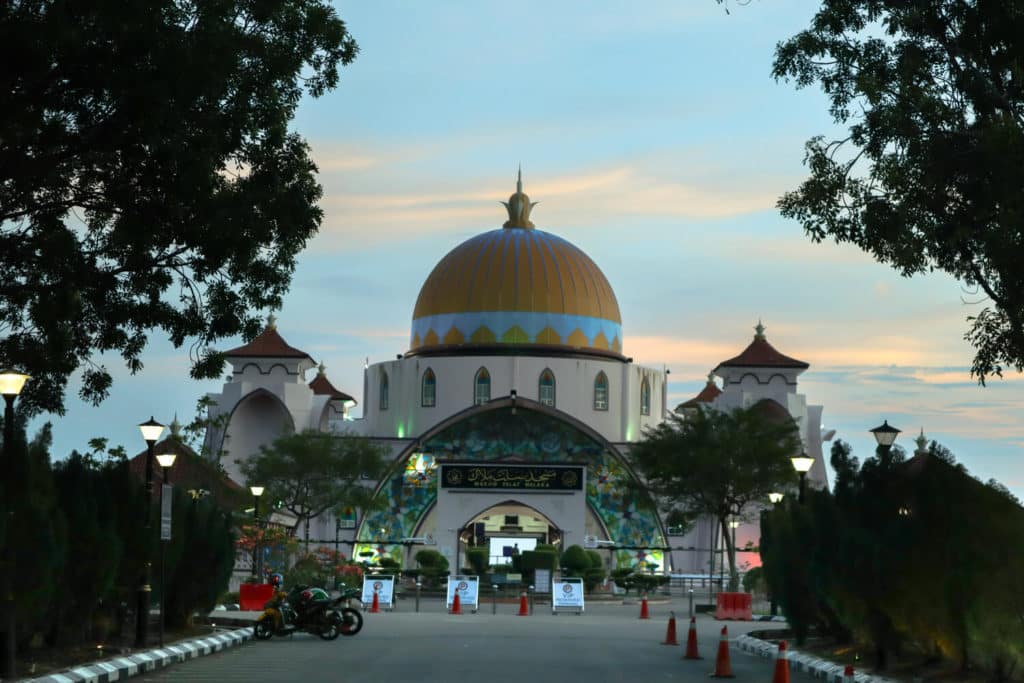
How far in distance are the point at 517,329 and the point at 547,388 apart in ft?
10.0

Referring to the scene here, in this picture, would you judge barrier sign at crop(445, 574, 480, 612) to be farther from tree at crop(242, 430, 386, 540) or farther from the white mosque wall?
the white mosque wall

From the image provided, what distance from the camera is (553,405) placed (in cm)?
7462

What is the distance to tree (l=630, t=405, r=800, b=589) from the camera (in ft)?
185

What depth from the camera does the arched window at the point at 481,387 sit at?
74562 mm

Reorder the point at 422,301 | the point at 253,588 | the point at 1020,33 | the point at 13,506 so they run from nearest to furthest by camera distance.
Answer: the point at 13,506, the point at 1020,33, the point at 253,588, the point at 422,301

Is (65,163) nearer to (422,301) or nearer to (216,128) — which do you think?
(216,128)

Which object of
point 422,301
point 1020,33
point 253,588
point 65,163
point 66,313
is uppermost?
point 422,301

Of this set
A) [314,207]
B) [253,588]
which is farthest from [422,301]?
[314,207]

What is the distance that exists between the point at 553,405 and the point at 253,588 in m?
36.1

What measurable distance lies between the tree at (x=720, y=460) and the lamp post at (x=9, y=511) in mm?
38911

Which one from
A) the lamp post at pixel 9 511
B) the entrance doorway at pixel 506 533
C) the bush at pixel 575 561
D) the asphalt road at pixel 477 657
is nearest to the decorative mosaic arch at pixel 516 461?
the bush at pixel 575 561

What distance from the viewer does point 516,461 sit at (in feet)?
235

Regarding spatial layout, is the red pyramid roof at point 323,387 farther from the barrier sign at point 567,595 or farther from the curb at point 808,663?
the curb at point 808,663

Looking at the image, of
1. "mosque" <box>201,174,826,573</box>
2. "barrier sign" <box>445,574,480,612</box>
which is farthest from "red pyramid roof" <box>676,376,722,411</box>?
"barrier sign" <box>445,574,480,612</box>
